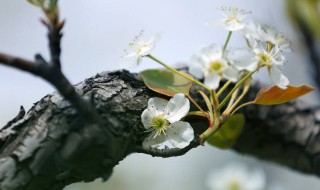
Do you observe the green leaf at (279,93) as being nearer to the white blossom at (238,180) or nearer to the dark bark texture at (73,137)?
the dark bark texture at (73,137)

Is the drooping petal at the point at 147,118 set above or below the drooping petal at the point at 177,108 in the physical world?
above

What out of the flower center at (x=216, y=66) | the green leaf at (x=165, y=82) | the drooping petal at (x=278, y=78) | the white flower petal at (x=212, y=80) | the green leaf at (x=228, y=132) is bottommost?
the green leaf at (x=228, y=132)

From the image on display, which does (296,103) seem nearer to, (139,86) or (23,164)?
(139,86)

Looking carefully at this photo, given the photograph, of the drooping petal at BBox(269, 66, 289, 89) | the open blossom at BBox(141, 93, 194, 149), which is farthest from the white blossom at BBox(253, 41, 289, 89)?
the open blossom at BBox(141, 93, 194, 149)

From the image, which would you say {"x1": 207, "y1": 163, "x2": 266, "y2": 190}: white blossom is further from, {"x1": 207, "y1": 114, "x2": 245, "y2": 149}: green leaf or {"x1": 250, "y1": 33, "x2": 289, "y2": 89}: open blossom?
{"x1": 250, "y1": 33, "x2": 289, "y2": 89}: open blossom

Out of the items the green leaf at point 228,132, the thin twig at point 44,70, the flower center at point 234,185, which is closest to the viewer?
the thin twig at point 44,70

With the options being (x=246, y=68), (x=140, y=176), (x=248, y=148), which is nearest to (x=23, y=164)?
(x=246, y=68)

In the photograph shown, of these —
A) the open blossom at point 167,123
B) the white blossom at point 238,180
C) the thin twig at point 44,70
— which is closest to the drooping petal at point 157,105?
the open blossom at point 167,123
